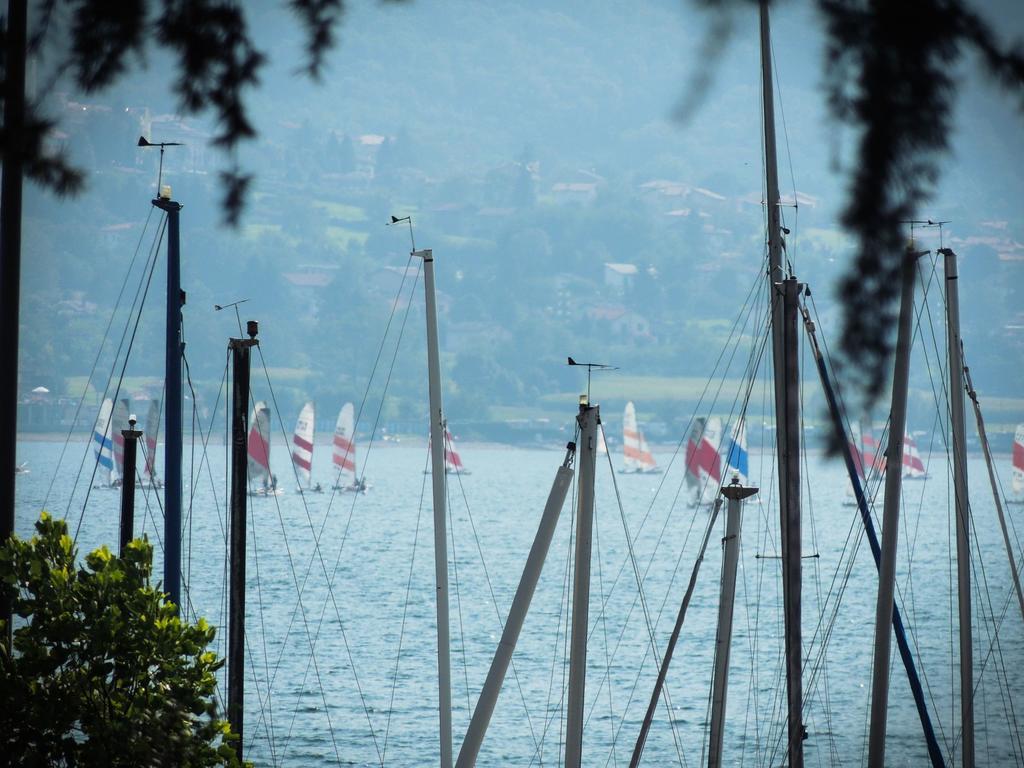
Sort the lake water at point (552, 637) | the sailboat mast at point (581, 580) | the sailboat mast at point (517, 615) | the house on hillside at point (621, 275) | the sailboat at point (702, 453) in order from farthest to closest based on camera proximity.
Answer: the house on hillside at point (621, 275), the sailboat at point (702, 453), the lake water at point (552, 637), the sailboat mast at point (581, 580), the sailboat mast at point (517, 615)

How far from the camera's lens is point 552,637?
161 feet

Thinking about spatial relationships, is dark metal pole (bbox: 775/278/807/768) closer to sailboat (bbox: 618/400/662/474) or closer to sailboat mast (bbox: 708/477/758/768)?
sailboat mast (bbox: 708/477/758/768)

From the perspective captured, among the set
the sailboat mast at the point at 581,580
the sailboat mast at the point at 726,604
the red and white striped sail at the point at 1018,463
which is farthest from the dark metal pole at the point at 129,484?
the red and white striped sail at the point at 1018,463

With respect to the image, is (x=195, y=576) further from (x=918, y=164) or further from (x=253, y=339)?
(x=918, y=164)

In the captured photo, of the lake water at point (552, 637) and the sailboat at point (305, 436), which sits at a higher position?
the sailboat at point (305, 436)

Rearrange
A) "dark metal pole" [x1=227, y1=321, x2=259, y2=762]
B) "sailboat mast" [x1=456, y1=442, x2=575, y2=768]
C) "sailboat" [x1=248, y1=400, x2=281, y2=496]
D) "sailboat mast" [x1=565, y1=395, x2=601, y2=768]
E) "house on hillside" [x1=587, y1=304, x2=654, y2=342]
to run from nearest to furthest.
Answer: "sailboat mast" [x1=456, y1=442, x2=575, y2=768] < "sailboat mast" [x1=565, y1=395, x2=601, y2=768] < "dark metal pole" [x1=227, y1=321, x2=259, y2=762] < "sailboat" [x1=248, y1=400, x2=281, y2=496] < "house on hillside" [x1=587, y1=304, x2=654, y2=342]

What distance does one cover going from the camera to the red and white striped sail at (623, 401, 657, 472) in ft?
336

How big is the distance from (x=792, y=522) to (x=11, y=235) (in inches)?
292

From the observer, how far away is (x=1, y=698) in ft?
25.4

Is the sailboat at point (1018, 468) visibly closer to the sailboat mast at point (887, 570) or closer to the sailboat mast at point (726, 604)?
the sailboat mast at point (726, 604)

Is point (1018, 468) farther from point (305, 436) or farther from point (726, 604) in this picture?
point (726, 604)

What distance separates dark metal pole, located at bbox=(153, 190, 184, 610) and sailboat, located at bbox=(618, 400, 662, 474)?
85688 millimetres

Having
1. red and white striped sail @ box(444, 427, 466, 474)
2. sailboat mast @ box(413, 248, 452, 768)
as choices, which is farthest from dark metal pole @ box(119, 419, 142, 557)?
red and white striped sail @ box(444, 427, 466, 474)

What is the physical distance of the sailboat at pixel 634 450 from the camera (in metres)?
102
